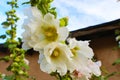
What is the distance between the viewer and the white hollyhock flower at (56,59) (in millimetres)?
1448

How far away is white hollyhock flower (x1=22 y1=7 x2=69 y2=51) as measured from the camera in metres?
1.44

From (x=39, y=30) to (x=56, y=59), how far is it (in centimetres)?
→ 13

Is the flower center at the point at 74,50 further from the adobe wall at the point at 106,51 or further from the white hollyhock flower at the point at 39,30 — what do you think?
the adobe wall at the point at 106,51

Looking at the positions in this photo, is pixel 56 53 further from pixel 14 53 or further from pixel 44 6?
pixel 14 53

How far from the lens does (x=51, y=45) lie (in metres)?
1.47

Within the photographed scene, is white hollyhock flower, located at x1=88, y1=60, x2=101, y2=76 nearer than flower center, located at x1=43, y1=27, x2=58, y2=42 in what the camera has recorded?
No

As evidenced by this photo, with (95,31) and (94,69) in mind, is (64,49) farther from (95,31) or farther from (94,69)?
(95,31)

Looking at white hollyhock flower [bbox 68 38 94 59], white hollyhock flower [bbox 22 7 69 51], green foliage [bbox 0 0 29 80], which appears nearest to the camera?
white hollyhock flower [bbox 22 7 69 51]

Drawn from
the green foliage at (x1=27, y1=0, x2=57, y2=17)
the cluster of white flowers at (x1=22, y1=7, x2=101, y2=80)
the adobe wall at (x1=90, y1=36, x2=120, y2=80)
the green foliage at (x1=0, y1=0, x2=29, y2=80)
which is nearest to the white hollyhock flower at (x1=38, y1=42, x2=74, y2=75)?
the cluster of white flowers at (x1=22, y1=7, x2=101, y2=80)

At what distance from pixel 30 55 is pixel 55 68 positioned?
6290 millimetres

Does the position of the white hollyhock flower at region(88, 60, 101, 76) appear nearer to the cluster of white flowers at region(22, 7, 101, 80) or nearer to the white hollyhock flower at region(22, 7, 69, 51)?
the cluster of white flowers at region(22, 7, 101, 80)

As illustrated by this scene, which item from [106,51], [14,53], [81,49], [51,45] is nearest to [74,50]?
[81,49]

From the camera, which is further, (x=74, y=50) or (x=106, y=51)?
(x=106, y=51)

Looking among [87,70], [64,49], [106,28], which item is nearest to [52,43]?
[64,49]
